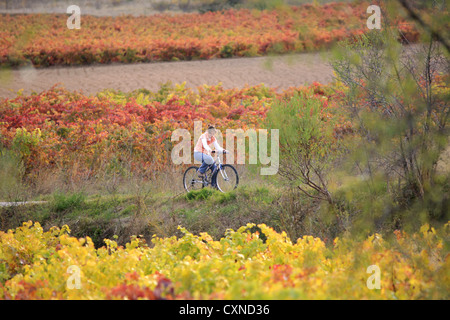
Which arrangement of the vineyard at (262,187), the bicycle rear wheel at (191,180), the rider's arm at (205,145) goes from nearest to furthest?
1. the vineyard at (262,187)
2. the rider's arm at (205,145)
3. the bicycle rear wheel at (191,180)

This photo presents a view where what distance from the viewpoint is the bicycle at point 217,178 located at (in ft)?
29.4

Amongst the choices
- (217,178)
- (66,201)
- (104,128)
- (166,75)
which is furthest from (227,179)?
(166,75)

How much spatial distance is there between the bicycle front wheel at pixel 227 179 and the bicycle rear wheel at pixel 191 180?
43cm

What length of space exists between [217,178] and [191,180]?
0.58 metres

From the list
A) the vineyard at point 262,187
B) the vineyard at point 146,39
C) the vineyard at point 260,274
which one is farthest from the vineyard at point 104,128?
the vineyard at point 146,39

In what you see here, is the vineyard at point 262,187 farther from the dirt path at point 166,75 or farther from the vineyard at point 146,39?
the vineyard at point 146,39

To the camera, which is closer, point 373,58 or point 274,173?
point 373,58

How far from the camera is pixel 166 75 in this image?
23.2 m

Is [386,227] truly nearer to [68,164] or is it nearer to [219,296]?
[219,296]

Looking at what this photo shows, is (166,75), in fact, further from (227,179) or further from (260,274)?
(260,274)

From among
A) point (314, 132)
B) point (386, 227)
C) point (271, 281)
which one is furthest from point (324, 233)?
point (271, 281)

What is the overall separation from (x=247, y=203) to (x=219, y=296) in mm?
5640

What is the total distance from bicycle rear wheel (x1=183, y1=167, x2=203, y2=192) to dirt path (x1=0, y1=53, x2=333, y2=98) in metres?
11.5

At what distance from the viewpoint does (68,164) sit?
1045cm
